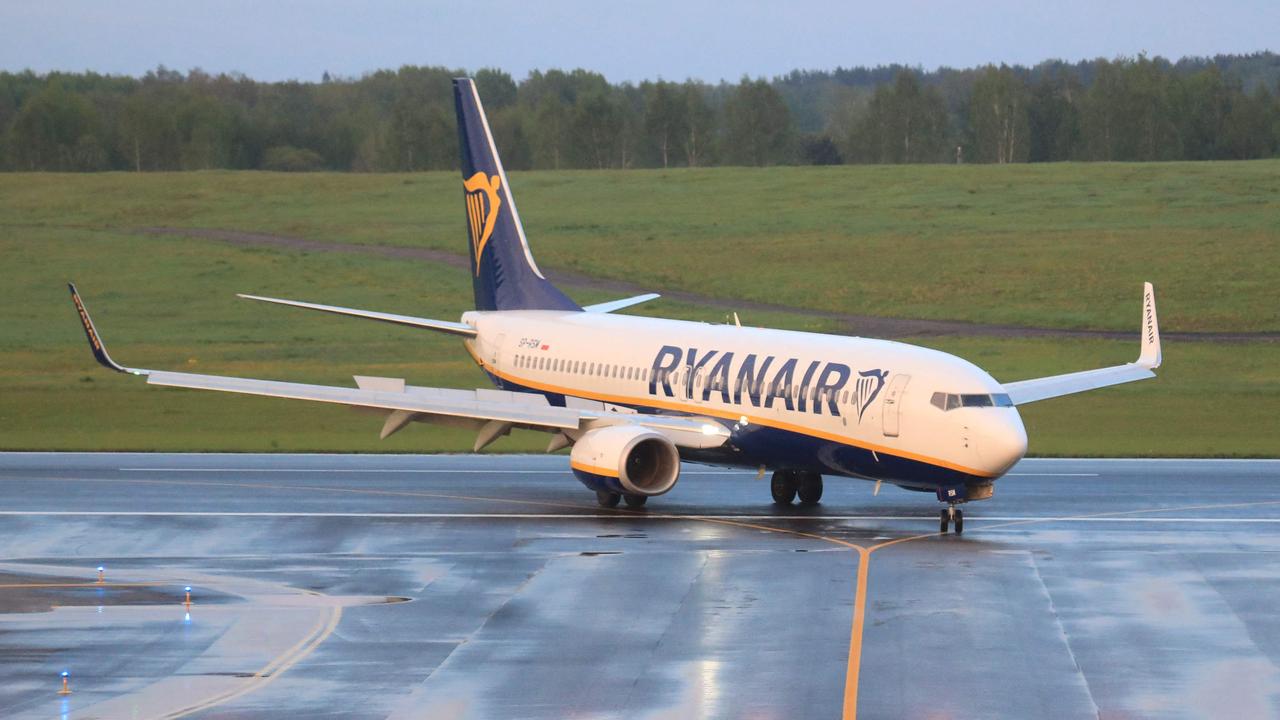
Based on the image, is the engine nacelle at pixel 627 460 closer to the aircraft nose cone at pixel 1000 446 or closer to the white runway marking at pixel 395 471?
the aircraft nose cone at pixel 1000 446

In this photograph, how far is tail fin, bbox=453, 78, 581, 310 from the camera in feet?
160

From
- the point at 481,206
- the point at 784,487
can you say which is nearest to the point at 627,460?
the point at 784,487

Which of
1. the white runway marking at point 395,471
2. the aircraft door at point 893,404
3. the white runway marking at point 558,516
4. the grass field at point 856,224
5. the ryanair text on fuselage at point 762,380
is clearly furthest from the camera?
the grass field at point 856,224

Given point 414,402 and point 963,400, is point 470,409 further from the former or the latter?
point 963,400

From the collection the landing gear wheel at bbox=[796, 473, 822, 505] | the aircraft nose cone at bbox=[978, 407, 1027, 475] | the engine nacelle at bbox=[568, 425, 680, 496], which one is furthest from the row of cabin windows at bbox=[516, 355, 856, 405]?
the aircraft nose cone at bbox=[978, 407, 1027, 475]

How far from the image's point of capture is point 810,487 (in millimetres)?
40156

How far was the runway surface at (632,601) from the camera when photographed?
2159 cm

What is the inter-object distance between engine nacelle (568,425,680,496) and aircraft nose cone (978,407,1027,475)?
21.8 ft

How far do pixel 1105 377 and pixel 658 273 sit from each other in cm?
6927

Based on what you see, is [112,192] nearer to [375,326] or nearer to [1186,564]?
[375,326]

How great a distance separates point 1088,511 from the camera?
3875cm

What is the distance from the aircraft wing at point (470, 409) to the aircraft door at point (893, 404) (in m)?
4.44

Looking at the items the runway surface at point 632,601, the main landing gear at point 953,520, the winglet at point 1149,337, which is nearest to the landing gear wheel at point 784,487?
the runway surface at point 632,601

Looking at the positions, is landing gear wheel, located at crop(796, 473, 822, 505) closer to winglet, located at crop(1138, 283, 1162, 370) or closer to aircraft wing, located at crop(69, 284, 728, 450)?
aircraft wing, located at crop(69, 284, 728, 450)
